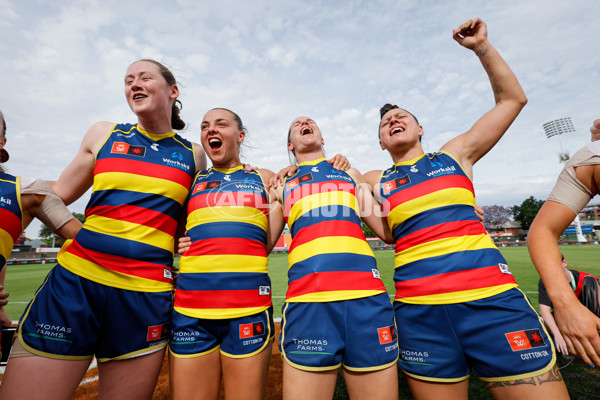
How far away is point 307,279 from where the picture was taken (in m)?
2.25

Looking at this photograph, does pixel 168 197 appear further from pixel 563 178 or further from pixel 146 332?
pixel 563 178

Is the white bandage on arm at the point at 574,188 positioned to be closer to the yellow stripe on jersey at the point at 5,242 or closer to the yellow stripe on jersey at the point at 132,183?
the yellow stripe on jersey at the point at 132,183

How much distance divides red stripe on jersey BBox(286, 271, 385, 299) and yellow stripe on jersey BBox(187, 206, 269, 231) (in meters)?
0.77

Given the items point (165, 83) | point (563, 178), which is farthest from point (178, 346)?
point (563, 178)

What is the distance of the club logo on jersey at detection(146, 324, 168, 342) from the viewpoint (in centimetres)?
227

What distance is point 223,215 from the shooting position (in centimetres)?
265

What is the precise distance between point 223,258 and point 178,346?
0.76 metres

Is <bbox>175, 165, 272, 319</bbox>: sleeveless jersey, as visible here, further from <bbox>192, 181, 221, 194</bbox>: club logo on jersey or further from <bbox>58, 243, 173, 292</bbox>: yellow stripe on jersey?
<bbox>58, 243, 173, 292</bbox>: yellow stripe on jersey

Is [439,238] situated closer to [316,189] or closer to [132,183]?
[316,189]

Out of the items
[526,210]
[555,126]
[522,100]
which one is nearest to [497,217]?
[526,210]

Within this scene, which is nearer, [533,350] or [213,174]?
[533,350]

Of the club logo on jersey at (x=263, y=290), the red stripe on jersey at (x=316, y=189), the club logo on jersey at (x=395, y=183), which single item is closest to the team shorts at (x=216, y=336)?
the club logo on jersey at (x=263, y=290)

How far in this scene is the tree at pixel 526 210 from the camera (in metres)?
63.9

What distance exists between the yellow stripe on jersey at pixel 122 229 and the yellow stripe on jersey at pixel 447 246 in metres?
2.19
